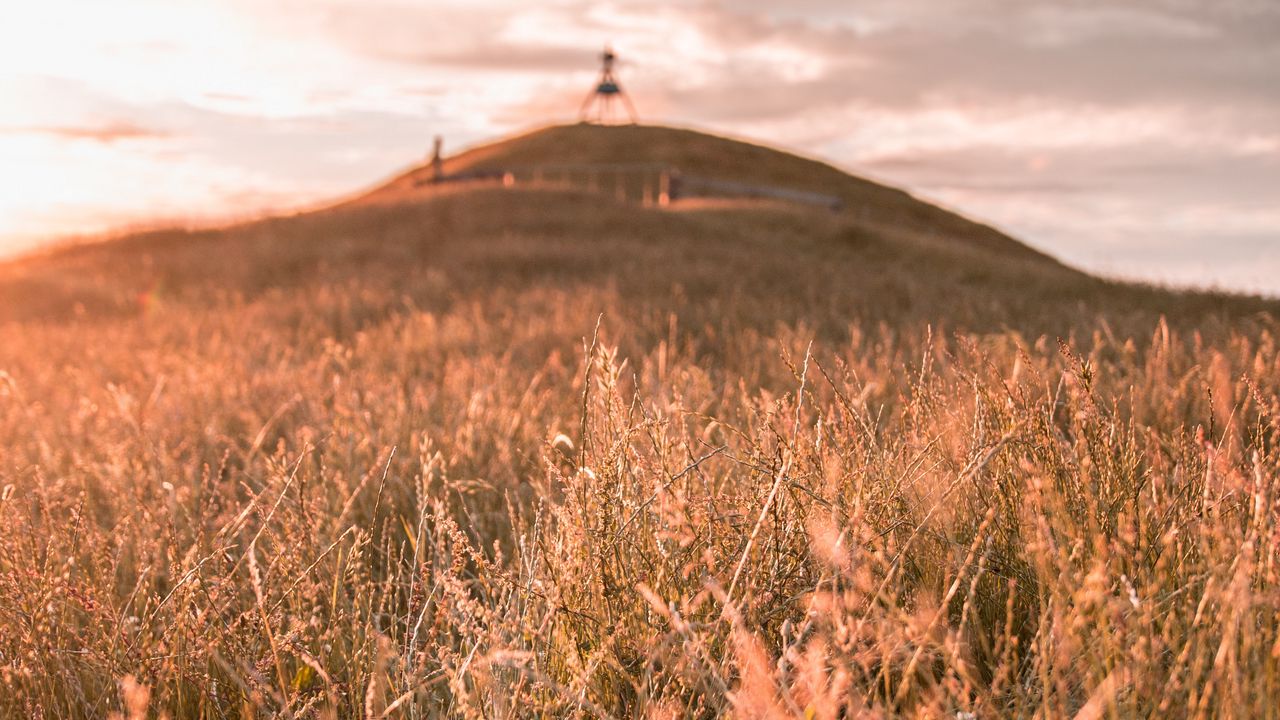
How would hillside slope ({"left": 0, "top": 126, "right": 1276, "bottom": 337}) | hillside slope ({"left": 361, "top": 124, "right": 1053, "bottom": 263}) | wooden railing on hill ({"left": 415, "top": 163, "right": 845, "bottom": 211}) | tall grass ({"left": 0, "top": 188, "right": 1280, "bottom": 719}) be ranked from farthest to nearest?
1. hillside slope ({"left": 361, "top": 124, "right": 1053, "bottom": 263})
2. wooden railing on hill ({"left": 415, "top": 163, "right": 845, "bottom": 211})
3. hillside slope ({"left": 0, "top": 126, "right": 1276, "bottom": 337})
4. tall grass ({"left": 0, "top": 188, "right": 1280, "bottom": 719})

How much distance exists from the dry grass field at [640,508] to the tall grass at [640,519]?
2 centimetres

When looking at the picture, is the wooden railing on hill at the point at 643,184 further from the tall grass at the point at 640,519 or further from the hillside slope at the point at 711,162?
the tall grass at the point at 640,519

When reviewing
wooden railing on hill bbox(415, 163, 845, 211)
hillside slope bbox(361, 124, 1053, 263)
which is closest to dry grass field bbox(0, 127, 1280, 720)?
wooden railing on hill bbox(415, 163, 845, 211)

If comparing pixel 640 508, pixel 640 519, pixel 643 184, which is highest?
pixel 643 184

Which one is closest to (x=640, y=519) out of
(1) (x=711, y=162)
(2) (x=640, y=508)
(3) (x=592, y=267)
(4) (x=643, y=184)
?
(2) (x=640, y=508)

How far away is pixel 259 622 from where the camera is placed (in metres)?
2.30

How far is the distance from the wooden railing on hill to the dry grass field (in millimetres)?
11092

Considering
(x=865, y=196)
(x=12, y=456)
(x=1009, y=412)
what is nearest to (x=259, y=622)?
(x=1009, y=412)

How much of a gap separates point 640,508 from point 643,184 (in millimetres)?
36078

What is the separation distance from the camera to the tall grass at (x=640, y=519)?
1.62 meters

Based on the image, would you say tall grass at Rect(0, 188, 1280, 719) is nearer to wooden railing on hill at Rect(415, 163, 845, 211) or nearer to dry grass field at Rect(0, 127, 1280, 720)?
dry grass field at Rect(0, 127, 1280, 720)

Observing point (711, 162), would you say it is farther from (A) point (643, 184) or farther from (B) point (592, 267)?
(B) point (592, 267)

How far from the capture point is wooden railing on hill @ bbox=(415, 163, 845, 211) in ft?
72.1

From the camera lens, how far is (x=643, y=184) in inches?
1457
